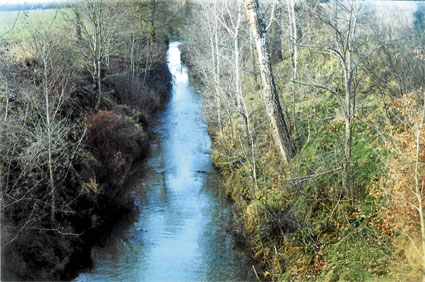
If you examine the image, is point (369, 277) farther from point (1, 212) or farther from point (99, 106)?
point (99, 106)

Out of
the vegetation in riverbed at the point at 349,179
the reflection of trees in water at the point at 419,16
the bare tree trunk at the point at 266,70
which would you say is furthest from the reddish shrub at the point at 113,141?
the reflection of trees in water at the point at 419,16

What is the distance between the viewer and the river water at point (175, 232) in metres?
11.3

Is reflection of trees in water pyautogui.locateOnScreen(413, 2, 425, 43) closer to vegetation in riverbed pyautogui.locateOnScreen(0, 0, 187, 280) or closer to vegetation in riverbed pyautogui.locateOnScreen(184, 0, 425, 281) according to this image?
vegetation in riverbed pyautogui.locateOnScreen(184, 0, 425, 281)

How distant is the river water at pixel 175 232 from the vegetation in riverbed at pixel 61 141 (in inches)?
30.7

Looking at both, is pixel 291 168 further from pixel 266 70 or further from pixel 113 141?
pixel 113 141

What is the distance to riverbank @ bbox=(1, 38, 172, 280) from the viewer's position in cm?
1072

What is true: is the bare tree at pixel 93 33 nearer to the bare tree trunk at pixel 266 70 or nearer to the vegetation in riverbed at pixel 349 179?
the vegetation in riverbed at pixel 349 179

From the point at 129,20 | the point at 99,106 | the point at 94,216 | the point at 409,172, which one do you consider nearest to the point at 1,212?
the point at 94,216

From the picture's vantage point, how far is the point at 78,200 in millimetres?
14016

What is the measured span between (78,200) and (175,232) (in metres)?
3.50

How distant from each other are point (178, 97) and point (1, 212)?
78.3 feet

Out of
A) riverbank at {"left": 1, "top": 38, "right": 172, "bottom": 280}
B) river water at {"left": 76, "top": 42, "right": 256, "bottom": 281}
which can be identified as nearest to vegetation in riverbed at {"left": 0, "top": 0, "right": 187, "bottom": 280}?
riverbank at {"left": 1, "top": 38, "right": 172, "bottom": 280}

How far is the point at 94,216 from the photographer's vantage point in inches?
540

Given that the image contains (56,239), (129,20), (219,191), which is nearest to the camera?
(56,239)
